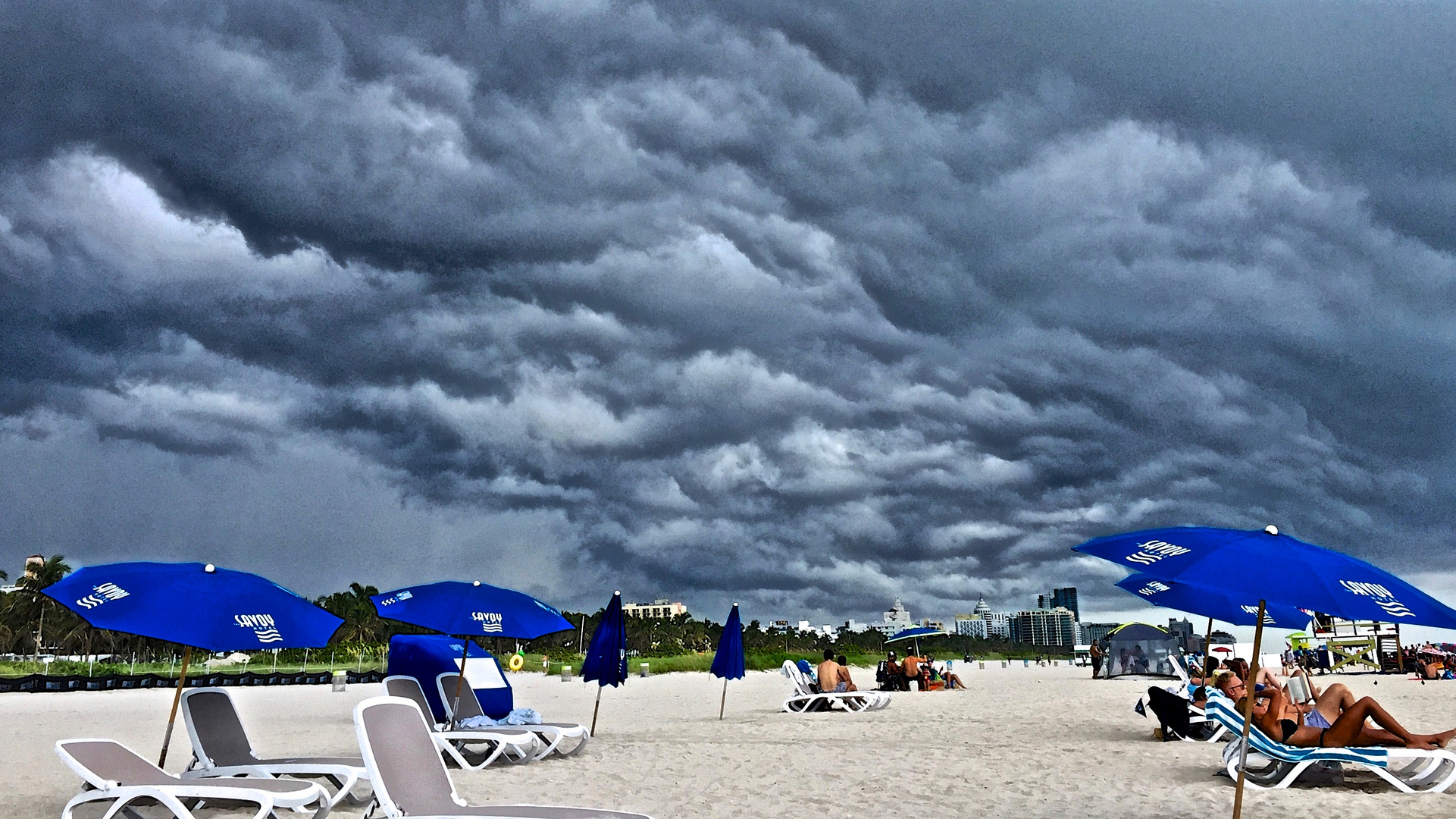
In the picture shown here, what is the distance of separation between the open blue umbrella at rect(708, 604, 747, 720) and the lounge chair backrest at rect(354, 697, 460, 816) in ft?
A: 39.6

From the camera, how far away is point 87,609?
21.3 feet

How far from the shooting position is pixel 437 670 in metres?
12.5

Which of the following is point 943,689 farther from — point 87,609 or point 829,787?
point 87,609

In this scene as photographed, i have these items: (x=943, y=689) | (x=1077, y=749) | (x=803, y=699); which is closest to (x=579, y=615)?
(x=943, y=689)

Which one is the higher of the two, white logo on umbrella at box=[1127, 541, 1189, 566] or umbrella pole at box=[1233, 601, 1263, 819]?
white logo on umbrella at box=[1127, 541, 1189, 566]

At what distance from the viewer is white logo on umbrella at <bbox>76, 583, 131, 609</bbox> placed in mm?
6578

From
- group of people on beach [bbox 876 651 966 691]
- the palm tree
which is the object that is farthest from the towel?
the palm tree

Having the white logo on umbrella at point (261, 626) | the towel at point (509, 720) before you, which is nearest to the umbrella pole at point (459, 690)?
the towel at point (509, 720)

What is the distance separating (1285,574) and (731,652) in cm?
1385

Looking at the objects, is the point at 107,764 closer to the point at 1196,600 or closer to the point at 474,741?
the point at 474,741

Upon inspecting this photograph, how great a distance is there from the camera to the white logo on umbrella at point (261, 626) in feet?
22.0

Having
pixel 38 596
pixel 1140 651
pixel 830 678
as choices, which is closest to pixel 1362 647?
pixel 1140 651

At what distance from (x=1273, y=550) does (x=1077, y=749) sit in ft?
25.8

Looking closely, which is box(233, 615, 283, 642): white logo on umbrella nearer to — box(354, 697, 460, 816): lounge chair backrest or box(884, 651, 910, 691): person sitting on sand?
box(354, 697, 460, 816): lounge chair backrest
